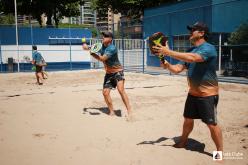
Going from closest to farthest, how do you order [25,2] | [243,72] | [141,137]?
[141,137]
[243,72]
[25,2]

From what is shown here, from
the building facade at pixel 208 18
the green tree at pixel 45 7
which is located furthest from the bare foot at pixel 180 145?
the green tree at pixel 45 7

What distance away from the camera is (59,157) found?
14.7ft

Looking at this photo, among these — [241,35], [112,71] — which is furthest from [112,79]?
[241,35]

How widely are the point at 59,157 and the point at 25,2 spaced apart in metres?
32.3

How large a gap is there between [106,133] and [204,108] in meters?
2.10

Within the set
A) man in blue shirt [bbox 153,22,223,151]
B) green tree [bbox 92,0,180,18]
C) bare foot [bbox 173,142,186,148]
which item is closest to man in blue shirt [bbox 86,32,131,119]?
bare foot [bbox 173,142,186,148]

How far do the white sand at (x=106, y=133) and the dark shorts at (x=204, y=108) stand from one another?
0.58 metres

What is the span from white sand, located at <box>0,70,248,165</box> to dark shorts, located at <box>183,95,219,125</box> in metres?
0.58

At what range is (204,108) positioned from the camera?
421 centimetres

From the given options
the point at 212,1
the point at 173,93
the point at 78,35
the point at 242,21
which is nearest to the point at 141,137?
the point at 173,93

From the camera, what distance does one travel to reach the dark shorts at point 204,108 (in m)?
4.17

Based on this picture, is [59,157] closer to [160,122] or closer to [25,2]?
[160,122]

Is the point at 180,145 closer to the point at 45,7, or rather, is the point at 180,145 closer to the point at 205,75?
the point at 205,75

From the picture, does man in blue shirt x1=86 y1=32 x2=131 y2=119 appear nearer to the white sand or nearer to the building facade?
the white sand
